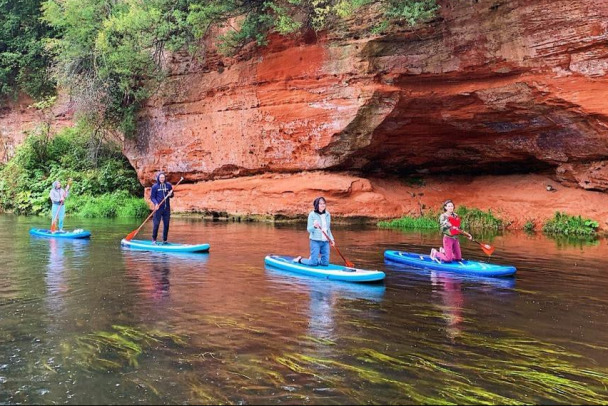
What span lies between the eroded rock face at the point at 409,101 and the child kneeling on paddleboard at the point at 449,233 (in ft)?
27.6

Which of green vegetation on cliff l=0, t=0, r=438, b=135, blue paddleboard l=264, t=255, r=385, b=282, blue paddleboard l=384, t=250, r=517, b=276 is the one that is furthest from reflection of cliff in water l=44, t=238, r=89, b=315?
green vegetation on cliff l=0, t=0, r=438, b=135

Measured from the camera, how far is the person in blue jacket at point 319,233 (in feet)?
29.6

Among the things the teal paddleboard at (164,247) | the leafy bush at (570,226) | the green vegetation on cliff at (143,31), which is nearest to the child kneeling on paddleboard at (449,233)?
the teal paddleboard at (164,247)

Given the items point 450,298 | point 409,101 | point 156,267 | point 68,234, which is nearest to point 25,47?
point 68,234

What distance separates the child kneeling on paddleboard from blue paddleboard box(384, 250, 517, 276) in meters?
0.12

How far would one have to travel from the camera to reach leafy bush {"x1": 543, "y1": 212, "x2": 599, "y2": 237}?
57.2 feet

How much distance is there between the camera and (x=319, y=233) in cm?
905

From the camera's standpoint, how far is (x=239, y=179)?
22.7 metres

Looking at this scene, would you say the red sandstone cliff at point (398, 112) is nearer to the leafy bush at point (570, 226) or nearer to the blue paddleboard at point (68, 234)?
the leafy bush at point (570, 226)

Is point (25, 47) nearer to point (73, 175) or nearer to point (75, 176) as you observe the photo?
point (73, 175)

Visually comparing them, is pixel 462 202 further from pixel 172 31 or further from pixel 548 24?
pixel 172 31

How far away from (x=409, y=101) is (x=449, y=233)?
9.57 m

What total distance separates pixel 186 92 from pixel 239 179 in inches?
186

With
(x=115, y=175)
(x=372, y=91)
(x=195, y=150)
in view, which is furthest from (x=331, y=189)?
(x=115, y=175)
